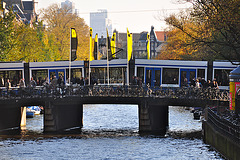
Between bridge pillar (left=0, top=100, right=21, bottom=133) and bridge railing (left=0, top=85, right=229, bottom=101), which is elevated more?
bridge railing (left=0, top=85, right=229, bottom=101)

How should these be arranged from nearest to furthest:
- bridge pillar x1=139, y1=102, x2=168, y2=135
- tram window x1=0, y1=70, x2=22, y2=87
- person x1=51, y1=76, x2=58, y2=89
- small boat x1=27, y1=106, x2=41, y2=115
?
1. person x1=51, y1=76, x2=58, y2=89
2. bridge pillar x1=139, y1=102, x2=168, y2=135
3. tram window x1=0, y1=70, x2=22, y2=87
4. small boat x1=27, y1=106, x2=41, y2=115

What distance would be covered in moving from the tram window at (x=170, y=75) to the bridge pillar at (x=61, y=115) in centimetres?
804

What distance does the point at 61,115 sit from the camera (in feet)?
157

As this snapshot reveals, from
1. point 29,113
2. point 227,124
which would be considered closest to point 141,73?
point 29,113

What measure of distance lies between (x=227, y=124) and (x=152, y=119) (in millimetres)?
20261

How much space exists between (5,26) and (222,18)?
109 ft

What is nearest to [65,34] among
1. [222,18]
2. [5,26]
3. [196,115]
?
[5,26]

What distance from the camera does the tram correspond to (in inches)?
1962

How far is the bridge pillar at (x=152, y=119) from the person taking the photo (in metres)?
45.4

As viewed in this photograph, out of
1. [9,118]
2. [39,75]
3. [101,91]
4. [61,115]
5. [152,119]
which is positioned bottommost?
[9,118]

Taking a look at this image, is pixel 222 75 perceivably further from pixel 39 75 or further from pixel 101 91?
pixel 39 75

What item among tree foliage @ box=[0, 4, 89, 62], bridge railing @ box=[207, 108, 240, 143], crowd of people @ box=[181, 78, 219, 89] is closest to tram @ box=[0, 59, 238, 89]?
crowd of people @ box=[181, 78, 219, 89]

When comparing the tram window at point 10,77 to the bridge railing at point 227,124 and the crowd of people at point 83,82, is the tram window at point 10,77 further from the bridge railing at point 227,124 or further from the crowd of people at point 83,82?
the bridge railing at point 227,124

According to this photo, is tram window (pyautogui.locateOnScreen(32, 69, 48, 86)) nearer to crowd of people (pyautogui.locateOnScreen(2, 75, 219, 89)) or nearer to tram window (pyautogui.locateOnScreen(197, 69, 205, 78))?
crowd of people (pyautogui.locateOnScreen(2, 75, 219, 89))
